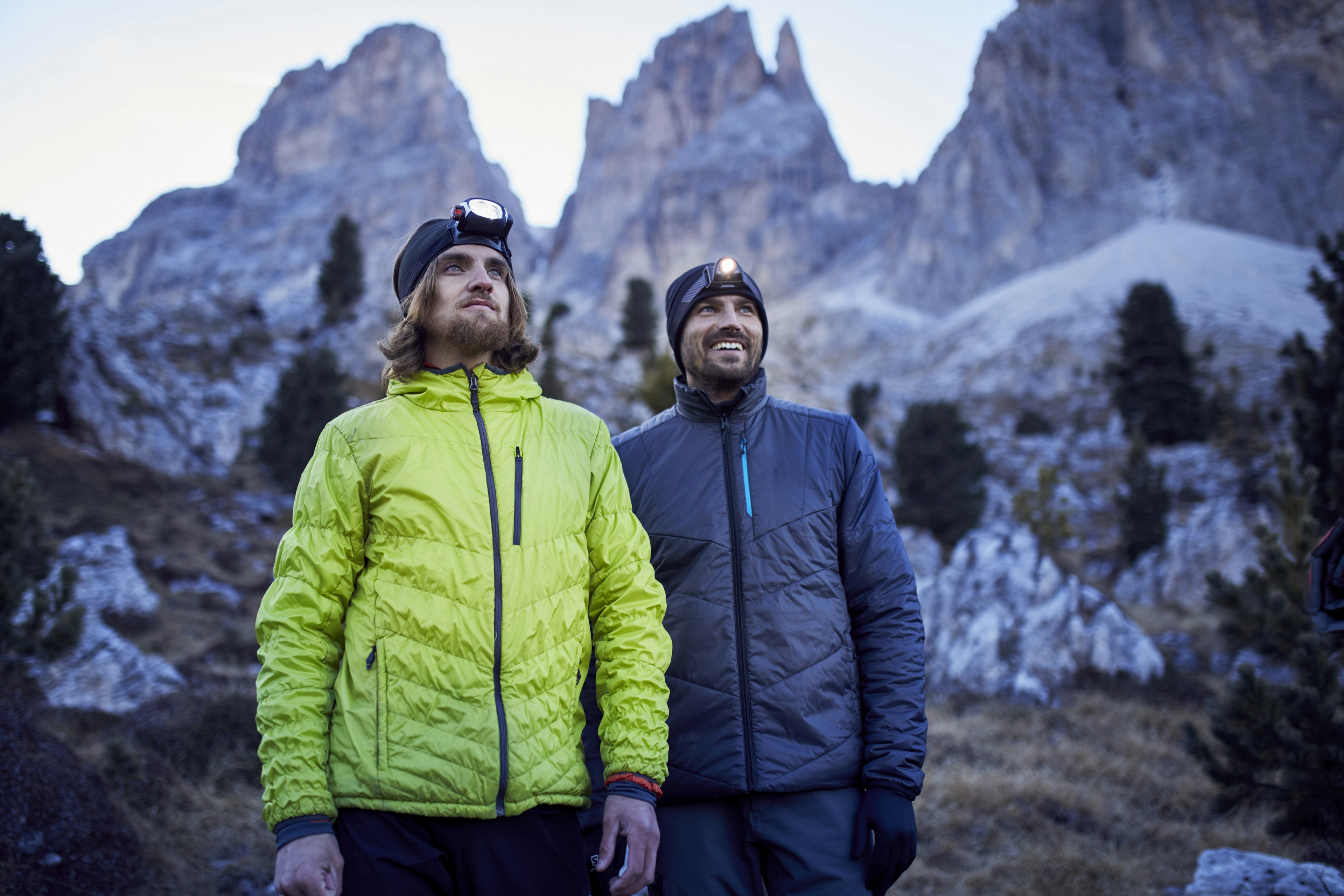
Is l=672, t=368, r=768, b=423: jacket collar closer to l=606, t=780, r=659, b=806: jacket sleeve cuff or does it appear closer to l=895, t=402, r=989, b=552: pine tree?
l=606, t=780, r=659, b=806: jacket sleeve cuff

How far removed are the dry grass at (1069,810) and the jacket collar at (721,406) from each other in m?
3.34

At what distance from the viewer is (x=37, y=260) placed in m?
12.8

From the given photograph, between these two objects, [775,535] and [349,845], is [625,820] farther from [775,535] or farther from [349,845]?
[775,535]

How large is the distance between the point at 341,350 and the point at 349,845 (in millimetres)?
22412

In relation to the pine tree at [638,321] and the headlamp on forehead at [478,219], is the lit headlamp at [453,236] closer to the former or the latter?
the headlamp on forehead at [478,219]

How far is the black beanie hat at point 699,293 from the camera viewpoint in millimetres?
2850

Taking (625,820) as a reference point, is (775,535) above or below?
above

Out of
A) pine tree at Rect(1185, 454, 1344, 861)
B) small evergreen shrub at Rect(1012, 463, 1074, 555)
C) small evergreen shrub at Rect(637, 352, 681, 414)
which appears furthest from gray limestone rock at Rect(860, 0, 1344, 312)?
pine tree at Rect(1185, 454, 1344, 861)

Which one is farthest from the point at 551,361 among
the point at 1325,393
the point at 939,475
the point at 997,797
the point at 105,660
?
the point at 997,797

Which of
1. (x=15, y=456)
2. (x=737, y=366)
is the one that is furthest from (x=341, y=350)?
(x=737, y=366)

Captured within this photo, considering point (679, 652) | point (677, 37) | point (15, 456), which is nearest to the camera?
point (679, 652)

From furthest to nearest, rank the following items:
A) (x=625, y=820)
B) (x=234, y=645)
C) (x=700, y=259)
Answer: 1. (x=700, y=259)
2. (x=234, y=645)
3. (x=625, y=820)

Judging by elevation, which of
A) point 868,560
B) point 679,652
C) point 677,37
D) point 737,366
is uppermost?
point 677,37

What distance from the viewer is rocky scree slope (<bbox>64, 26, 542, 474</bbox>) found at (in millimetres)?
22703
